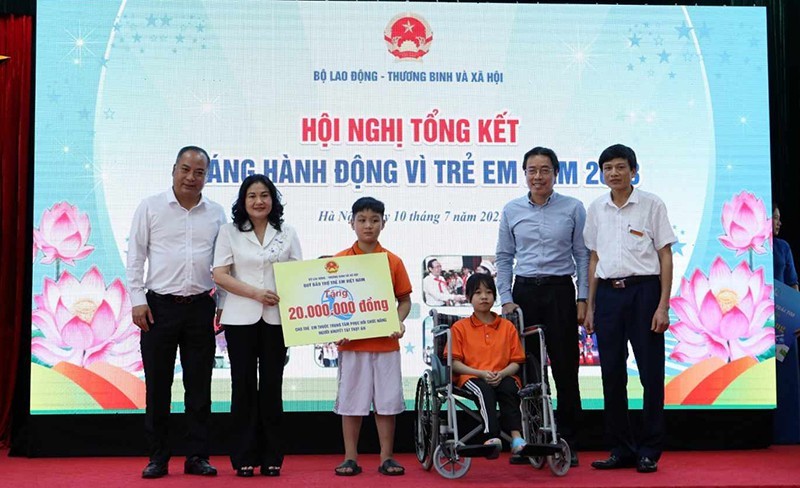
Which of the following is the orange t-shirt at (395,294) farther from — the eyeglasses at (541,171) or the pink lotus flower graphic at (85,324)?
the pink lotus flower graphic at (85,324)

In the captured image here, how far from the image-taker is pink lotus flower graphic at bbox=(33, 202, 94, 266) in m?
4.88

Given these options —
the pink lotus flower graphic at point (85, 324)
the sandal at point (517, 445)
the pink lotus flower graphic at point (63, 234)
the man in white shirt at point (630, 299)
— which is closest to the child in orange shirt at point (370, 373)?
the sandal at point (517, 445)

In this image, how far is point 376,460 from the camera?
4.82 metres

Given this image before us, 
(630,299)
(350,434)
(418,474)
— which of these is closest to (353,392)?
(350,434)

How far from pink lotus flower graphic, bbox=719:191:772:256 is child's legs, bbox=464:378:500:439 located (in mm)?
1806

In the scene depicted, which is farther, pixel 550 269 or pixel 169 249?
pixel 550 269

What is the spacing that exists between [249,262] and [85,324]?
4.15ft

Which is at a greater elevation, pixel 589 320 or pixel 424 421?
pixel 589 320

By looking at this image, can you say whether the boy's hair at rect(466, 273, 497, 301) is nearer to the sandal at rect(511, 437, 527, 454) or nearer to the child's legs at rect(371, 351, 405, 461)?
the child's legs at rect(371, 351, 405, 461)

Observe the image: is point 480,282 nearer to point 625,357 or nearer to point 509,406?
point 509,406

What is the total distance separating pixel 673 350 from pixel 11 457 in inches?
133

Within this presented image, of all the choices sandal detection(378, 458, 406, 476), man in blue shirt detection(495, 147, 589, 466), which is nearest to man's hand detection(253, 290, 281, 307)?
sandal detection(378, 458, 406, 476)

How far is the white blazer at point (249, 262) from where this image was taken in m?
4.07

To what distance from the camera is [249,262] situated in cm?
411
